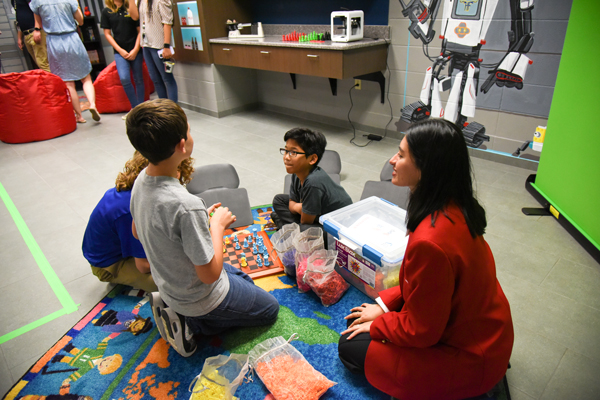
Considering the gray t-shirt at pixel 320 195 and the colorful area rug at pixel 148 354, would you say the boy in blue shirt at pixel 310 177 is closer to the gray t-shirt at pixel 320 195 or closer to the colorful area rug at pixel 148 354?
the gray t-shirt at pixel 320 195

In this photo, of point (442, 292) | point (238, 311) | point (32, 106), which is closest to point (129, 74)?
point (32, 106)

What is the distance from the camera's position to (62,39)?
425cm

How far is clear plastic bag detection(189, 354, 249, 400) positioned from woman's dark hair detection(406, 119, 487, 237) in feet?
2.82

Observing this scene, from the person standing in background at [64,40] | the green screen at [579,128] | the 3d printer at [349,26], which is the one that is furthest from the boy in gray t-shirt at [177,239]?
the person standing in background at [64,40]

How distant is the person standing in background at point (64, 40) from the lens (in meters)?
4.11

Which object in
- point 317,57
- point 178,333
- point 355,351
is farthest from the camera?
point 317,57

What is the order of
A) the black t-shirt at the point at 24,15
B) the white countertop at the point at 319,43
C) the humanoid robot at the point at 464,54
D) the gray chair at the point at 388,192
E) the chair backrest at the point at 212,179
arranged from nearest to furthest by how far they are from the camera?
the gray chair at the point at 388,192 → the chair backrest at the point at 212,179 → the humanoid robot at the point at 464,54 → the white countertop at the point at 319,43 → the black t-shirt at the point at 24,15

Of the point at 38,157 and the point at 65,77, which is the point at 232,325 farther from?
the point at 65,77

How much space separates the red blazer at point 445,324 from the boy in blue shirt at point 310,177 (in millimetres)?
835

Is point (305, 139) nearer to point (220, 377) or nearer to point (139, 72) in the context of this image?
point (220, 377)

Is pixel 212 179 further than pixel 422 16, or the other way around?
pixel 422 16

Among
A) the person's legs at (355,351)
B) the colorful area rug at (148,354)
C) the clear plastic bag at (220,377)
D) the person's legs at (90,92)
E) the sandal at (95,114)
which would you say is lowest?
the colorful area rug at (148,354)

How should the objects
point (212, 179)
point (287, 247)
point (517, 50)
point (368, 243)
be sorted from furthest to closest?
point (517, 50) < point (212, 179) < point (287, 247) < point (368, 243)

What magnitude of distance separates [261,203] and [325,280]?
110 cm
